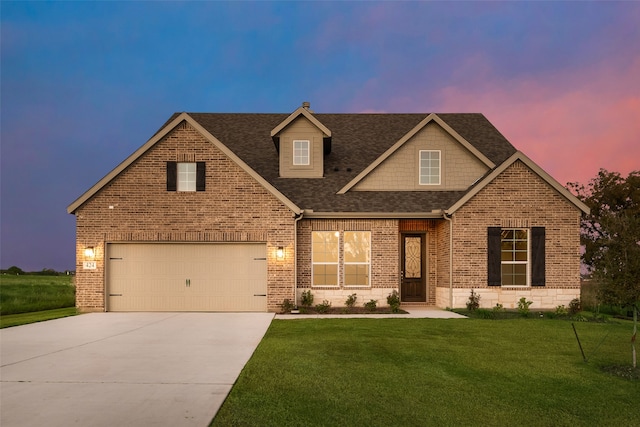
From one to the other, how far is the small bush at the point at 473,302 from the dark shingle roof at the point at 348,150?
3.25 meters

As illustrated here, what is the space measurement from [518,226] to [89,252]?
14.5 m

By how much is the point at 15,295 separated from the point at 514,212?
21.8 m

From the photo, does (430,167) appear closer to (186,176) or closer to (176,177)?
(186,176)

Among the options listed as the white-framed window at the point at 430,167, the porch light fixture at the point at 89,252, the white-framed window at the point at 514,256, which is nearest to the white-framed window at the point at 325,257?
the white-framed window at the point at 430,167

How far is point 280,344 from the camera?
9.43 m

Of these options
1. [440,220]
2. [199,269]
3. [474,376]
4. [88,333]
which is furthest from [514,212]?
[88,333]

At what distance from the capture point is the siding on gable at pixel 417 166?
17.4 metres

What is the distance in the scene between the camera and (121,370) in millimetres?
7379

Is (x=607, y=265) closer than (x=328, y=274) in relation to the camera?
Yes

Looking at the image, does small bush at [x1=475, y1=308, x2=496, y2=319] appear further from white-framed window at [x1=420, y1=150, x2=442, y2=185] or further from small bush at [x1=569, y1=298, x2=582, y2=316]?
white-framed window at [x1=420, y1=150, x2=442, y2=185]

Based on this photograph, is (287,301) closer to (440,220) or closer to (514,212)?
(440,220)

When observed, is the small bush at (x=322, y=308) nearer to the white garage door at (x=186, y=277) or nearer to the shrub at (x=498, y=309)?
the white garage door at (x=186, y=277)

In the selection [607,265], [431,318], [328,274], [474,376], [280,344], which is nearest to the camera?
[474,376]

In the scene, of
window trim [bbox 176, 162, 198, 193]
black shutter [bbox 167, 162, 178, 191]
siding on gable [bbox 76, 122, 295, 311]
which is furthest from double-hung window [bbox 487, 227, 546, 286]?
black shutter [bbox 167, 162, 178, 191]
